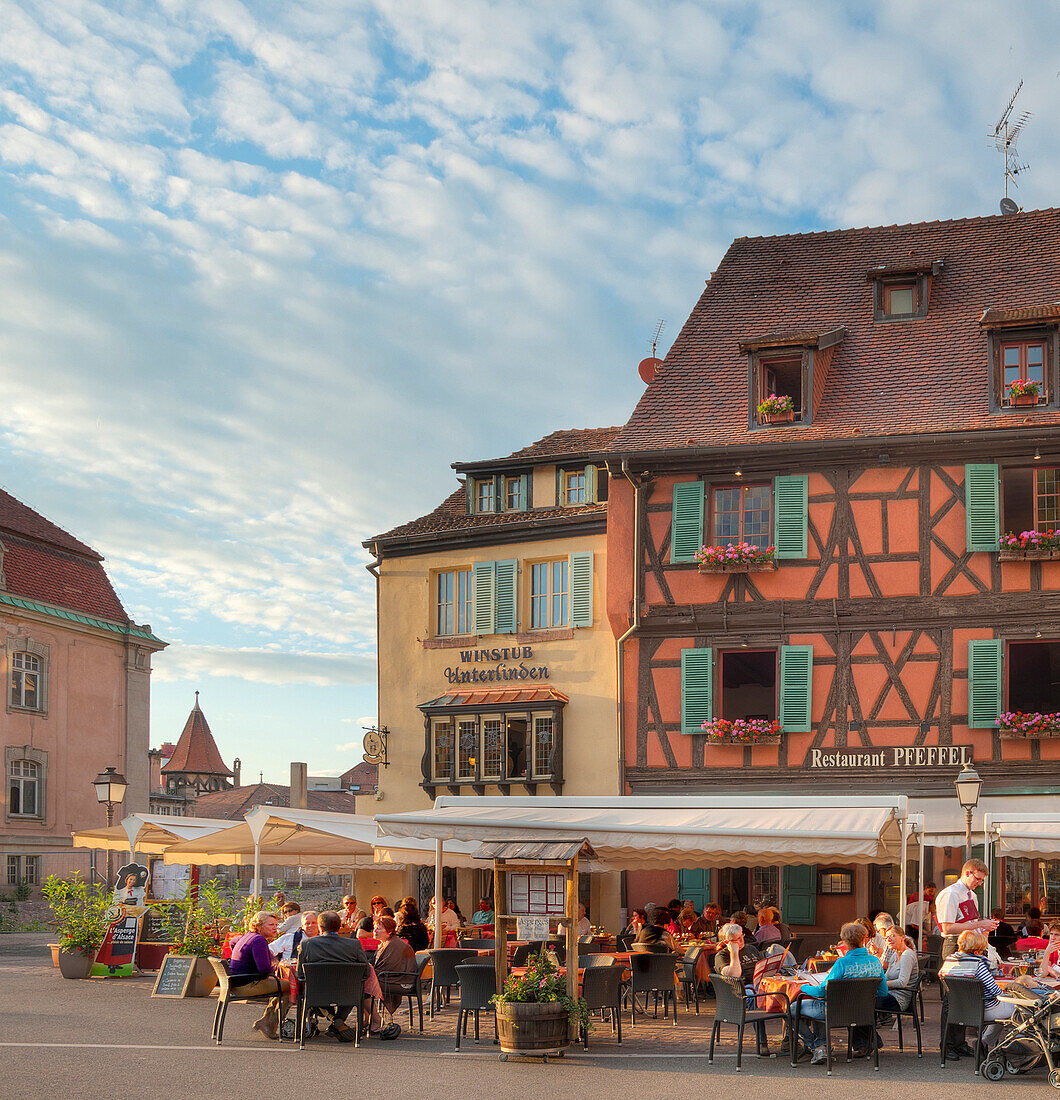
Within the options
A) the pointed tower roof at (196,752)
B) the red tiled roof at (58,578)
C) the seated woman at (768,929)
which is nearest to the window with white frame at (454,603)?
the seated woman at (768,929)

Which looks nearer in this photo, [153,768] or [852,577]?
[852,577]

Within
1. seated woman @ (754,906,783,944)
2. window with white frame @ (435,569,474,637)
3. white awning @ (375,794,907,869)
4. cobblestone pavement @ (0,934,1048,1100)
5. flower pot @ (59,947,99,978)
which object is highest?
window with white frame @ (435,569,474,637)

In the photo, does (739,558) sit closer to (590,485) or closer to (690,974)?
(590,485)

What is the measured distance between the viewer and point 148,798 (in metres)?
41.0

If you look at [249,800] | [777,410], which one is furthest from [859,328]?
[249,800]

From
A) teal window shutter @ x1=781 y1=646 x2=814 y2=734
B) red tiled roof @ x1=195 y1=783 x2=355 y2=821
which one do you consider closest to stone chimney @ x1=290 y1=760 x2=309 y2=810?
teal window shutter @ x1=781 y1=646 x2=814 y2=734

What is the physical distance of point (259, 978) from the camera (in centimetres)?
1320

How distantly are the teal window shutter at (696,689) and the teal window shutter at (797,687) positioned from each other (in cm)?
116

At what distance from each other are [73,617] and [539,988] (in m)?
27.7

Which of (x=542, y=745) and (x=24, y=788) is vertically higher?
(x=542, y=745)

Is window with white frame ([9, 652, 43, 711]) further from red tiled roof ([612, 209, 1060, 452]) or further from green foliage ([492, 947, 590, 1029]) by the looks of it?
green foliage ([492, 947, 590, 1029])

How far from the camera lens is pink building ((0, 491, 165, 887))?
3512cm

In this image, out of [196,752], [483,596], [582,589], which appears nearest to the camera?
[582,589]

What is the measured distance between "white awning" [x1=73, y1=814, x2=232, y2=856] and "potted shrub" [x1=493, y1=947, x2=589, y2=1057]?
9.19 m
